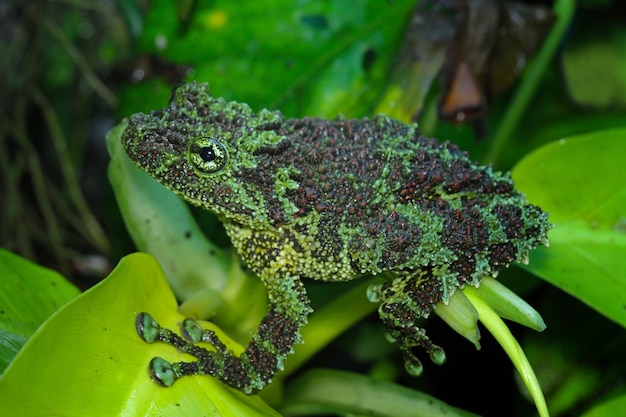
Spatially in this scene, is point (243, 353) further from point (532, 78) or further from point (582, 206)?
point (532, 78)

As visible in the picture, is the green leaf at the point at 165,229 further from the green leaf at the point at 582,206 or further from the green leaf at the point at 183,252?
the green leaf at the point at 582,206

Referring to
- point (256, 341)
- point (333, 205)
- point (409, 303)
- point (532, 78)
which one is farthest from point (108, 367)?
point (532, 78)

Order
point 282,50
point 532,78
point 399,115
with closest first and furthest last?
point 399,115 < point 282,50 < point 532,78

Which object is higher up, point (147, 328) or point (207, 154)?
point (207, 154)

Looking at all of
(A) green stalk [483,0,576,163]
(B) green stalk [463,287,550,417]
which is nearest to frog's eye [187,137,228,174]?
(B) green stalk [463,287,550,417]

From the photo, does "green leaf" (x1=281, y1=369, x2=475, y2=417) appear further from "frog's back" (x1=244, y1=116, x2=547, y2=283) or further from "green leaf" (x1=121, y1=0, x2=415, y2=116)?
"green leaf" (x1=121, y1=0, x2=415, y2=116)

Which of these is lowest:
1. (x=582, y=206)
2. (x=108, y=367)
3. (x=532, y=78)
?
(x=108, y=367)

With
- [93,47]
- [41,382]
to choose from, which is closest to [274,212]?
[41,382]

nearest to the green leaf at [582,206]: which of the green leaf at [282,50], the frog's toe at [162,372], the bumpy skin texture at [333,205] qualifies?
the bumpy skin texture at [333,205]
